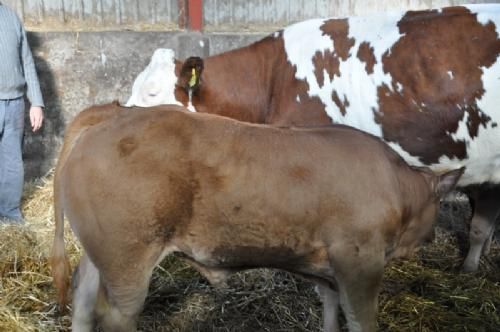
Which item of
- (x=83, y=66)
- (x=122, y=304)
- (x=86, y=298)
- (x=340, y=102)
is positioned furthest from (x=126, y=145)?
(x=83, y=66)

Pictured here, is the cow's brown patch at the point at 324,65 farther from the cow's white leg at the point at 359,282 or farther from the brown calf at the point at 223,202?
the cow's white leg at the point at 359,282

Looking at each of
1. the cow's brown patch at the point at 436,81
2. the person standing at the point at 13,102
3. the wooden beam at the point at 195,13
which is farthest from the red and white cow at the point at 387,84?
the wooden beam at the point at 195,13

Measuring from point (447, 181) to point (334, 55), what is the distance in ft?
5.21

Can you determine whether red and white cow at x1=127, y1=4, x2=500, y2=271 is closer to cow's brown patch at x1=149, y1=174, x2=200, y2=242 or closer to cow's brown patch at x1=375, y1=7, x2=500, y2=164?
cow's brown patch at x1=375, y1=7, x2=500, y2=164

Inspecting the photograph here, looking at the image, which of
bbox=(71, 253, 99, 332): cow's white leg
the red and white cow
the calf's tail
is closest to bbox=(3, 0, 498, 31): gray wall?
the red and white cow

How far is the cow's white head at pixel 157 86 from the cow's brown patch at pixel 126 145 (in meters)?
1.83

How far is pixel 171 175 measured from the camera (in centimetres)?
290

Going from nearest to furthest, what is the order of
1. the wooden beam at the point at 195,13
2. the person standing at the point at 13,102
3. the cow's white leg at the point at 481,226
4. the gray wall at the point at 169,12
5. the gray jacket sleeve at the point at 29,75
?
the cow's white leg at the point at 481,226, the person standing at the point at 13,102, the gray jacket sleeve at the point at 29,75, the gray wall at the point at 169,12, the wooden beam at the point at 195,13

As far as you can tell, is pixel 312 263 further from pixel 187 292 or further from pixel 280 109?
pixel 280 109

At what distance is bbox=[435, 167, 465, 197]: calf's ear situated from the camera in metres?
3.33

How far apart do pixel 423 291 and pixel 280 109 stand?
149cm

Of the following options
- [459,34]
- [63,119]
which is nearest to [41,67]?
[63,119]

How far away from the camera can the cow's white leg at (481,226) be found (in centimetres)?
493

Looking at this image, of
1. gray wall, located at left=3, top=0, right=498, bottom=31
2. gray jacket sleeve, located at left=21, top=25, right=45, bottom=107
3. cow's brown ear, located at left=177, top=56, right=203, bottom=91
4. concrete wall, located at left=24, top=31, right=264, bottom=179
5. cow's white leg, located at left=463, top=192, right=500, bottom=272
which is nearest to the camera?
cow's brown ear, located at left=177, top=56, right=203, bottom=91
